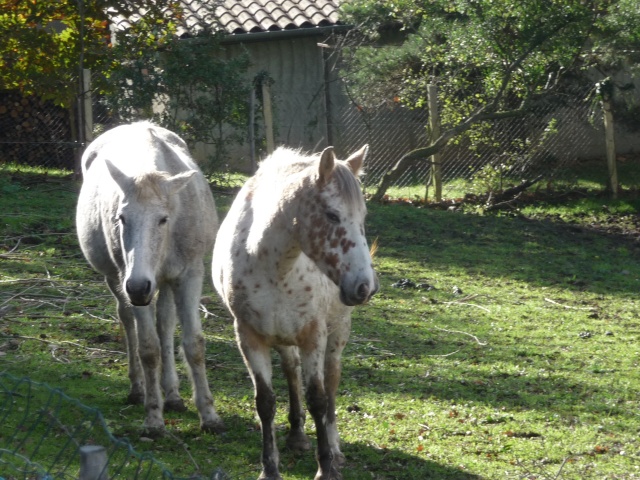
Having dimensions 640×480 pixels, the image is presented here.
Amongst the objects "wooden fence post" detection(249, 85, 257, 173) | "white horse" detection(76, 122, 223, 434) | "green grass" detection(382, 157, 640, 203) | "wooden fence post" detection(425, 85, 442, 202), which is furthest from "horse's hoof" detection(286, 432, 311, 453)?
"wooden fence post" detection(425, 85, 442, 202)

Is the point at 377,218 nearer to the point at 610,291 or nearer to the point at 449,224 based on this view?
the point at 449,224

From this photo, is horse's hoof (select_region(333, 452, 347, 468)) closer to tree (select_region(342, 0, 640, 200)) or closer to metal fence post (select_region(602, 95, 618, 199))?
tree (select_region(342, 0, 640, 200))

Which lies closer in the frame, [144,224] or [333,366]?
[144,224]

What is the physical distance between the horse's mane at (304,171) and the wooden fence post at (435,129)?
8.58 meters

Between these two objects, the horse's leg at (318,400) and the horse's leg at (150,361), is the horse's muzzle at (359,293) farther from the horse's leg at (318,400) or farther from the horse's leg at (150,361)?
the horse's leg at (150,361)

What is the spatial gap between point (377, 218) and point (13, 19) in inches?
231

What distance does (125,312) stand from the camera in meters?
6.18

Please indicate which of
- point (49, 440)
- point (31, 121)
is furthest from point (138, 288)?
point (31, 121)

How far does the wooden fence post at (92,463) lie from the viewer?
2.61m

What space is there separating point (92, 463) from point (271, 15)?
48.4ft

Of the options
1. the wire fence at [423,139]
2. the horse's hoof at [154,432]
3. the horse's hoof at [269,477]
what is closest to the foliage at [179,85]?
the wire fence at [423,139]

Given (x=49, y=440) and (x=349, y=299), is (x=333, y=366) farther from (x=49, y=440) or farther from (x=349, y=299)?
(x=49, y=440)

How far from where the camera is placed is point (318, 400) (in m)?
4.64

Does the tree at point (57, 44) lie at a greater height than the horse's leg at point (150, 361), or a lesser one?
greater
